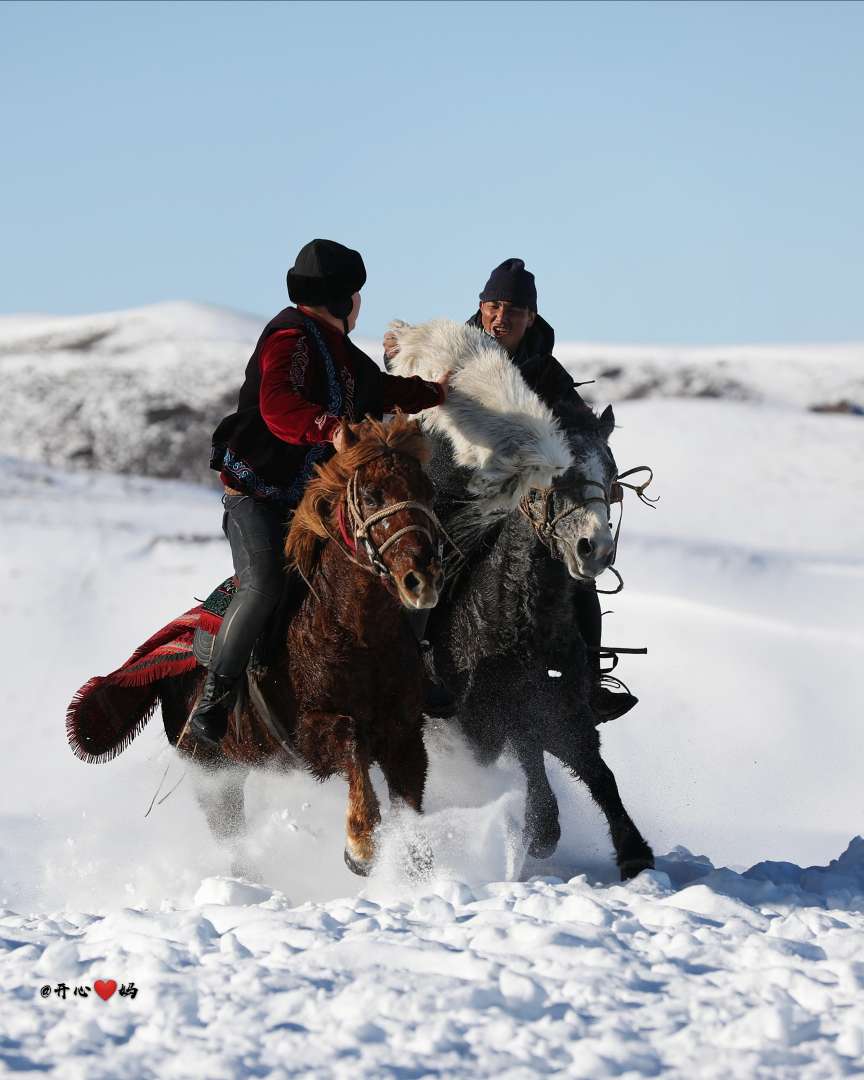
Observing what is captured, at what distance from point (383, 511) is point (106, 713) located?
2.36 metres

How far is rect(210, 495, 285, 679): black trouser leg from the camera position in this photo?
223 inches

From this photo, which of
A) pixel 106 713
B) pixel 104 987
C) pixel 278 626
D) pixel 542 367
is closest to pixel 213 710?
pixel 278 626

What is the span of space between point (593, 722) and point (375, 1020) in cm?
263

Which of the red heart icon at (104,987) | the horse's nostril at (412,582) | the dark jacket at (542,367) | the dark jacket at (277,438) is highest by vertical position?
the dark jacket at (542,367)

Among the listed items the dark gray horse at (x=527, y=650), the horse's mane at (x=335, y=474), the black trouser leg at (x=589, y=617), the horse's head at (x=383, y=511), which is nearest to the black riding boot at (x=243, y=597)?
the horse's mane at (x=335, y=474)

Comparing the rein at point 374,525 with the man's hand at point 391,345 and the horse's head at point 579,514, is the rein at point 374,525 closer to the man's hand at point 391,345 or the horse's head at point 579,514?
the horse's head at point 579,514

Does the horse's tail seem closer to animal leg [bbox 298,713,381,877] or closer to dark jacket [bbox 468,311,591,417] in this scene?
animal leg [bbox 298,713,381,877]

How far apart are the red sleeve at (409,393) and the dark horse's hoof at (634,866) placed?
2.03m

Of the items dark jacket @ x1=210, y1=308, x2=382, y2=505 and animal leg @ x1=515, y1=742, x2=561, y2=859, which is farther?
animal leg @ x1=515, y1=742, x2=561, y2=859

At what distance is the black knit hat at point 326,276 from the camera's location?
5.80 metres

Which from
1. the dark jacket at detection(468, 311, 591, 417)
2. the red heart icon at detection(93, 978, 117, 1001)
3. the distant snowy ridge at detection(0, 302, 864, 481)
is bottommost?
the red heart icon at detection(93, 978, 117, 1001)

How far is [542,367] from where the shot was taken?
671cm

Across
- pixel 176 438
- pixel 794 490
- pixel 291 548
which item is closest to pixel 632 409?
pixel 794 490

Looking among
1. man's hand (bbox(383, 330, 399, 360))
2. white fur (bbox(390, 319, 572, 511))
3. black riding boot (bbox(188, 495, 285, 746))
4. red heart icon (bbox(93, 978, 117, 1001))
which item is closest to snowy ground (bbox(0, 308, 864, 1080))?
red heart icon (bbox(93, 978, 117, 1001))
